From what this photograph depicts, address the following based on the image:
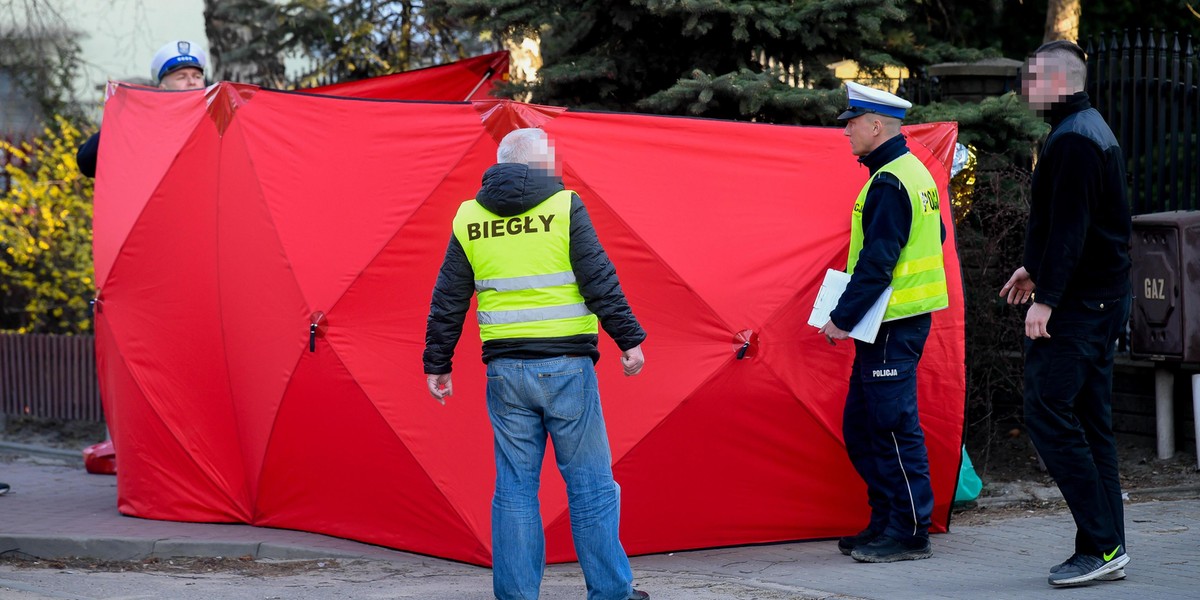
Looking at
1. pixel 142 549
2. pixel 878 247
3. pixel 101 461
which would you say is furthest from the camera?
pixel 101 461

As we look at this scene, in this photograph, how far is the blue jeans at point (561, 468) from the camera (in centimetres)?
467

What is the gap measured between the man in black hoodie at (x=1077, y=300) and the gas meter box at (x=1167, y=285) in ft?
7.65

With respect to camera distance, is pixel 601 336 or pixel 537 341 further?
pixel 601 336

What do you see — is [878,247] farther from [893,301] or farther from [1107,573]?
[1107,573]

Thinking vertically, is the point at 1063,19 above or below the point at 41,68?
below

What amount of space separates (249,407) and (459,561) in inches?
60.5

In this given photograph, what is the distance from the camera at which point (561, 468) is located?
4793 millimetres

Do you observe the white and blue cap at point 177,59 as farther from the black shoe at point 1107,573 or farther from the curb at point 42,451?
the black shoe at point 1107,573

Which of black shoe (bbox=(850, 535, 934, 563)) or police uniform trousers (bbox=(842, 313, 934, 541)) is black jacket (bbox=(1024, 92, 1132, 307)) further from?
black shoe (bbox=(850, 535, 934, 563))

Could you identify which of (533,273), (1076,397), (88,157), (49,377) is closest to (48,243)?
(49,377)

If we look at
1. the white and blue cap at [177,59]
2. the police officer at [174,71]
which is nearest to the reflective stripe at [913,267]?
the police officer at [174,71]

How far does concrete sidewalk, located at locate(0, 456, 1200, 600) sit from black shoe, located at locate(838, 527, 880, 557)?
0.19ft

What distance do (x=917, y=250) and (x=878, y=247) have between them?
230 millimetres

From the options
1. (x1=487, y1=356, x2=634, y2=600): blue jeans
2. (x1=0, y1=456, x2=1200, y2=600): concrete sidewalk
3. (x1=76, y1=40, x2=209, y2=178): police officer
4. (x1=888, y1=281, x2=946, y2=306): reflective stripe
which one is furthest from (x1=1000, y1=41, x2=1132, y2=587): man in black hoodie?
(x1=76, y1=40, x2=209, y2=178): police officer
